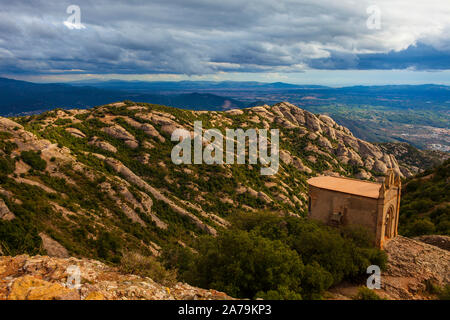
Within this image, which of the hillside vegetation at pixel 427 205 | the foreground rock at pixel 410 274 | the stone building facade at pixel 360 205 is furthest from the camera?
the hillside vegetation at pixel 427 205

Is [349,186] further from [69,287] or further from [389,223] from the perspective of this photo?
Answer: [69,287]

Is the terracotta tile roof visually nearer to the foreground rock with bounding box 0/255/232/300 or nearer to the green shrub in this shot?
the green shrub

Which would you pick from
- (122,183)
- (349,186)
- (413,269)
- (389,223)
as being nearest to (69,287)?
(413,269)

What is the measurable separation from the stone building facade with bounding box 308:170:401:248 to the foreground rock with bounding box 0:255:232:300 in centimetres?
1649

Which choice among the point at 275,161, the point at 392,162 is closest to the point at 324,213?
the point at 275,161

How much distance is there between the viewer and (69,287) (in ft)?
41.3

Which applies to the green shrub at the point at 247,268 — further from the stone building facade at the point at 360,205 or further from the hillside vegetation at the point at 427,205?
the hillside vegetation at the point at 427,205

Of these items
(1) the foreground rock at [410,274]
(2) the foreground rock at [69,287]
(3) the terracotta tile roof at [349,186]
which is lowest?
(1) the foreground rock at [410,274]

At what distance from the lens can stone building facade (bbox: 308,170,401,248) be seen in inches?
998

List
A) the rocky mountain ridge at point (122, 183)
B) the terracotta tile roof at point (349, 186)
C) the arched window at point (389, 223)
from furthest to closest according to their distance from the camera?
1. the rocky mountain ridge at point (122, 183)
2. the arched window at point (389, 223)
3. the terracotta tile roof at point (349, 186)

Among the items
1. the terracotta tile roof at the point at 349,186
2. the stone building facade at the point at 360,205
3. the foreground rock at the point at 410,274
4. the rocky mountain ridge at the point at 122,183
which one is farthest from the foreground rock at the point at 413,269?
the rocky mountain ridge at the point at 122,183

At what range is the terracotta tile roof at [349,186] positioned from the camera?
26.5 metres

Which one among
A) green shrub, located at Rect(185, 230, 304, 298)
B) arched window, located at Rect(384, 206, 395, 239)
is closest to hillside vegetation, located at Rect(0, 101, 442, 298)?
green shrub, located at Rect(185, 230, 304, 298)
